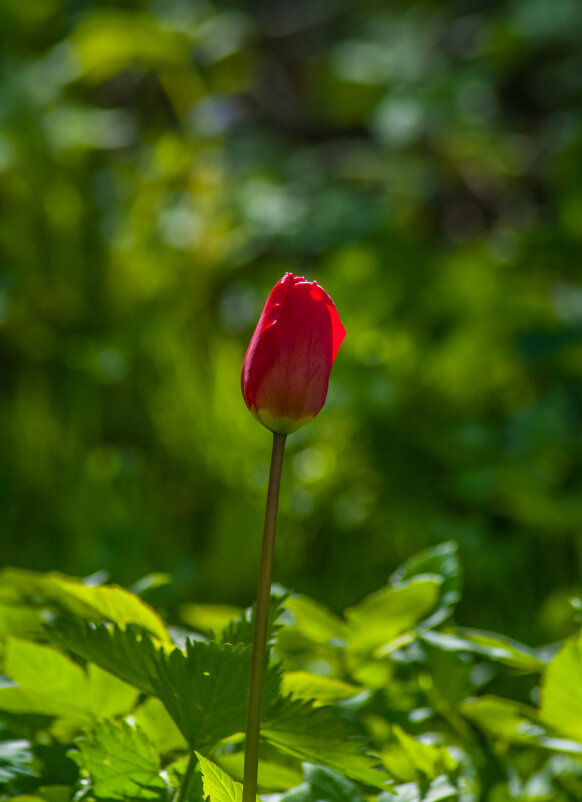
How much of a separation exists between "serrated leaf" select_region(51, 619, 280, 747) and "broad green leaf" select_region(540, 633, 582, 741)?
0.16 m

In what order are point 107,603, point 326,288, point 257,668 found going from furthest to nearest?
1. point 326,288
2. point 107,603
3. point 257,668

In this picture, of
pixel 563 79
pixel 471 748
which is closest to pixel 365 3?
pixel 563 79

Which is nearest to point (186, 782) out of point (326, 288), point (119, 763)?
point (119, 763)

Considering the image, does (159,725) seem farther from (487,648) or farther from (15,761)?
(487,648)

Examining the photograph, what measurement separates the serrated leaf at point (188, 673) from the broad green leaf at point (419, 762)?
0.11 metres

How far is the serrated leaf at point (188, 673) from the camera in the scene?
41 cm

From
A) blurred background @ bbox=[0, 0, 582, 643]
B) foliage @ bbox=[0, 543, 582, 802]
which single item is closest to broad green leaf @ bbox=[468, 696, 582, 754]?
foliage @ bbox=[0, 543, 582, 802]

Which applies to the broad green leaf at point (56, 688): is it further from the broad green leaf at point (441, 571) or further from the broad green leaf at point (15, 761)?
the broad green leaf at point (441, 571)

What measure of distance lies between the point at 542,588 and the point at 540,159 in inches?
58.0

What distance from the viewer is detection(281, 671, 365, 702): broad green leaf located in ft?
1.57

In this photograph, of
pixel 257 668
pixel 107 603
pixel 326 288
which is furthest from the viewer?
pixel 326 288

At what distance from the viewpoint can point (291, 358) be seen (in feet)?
1.31

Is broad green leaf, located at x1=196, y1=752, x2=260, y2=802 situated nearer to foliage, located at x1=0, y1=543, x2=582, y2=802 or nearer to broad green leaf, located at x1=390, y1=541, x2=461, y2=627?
foliage, located at x1=0, y1=543, x2=582, y2=802

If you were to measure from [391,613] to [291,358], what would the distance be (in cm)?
20
